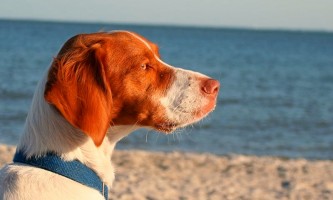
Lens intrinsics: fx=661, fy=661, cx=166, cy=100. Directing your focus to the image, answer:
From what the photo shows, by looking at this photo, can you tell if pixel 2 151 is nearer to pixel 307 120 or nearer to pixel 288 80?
pixel 307 120

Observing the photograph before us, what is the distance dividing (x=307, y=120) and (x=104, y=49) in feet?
54.4

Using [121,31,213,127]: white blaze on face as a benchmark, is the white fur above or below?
below

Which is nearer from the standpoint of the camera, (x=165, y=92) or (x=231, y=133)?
(x=165, y=92)

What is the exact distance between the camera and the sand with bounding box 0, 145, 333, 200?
936 centimetres

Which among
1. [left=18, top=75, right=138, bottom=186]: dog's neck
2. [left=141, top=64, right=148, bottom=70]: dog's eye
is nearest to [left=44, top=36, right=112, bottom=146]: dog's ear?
[left=18, top=75, right=138, bottom=186]: dog's neck

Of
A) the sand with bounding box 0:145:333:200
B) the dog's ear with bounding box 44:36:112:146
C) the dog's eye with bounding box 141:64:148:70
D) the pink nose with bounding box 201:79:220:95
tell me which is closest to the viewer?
the dog's ear with bounding box 44:36:112:146

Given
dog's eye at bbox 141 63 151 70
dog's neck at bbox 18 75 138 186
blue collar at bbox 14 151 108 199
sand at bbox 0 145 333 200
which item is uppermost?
dog's eye at bbox 141 63 151 70

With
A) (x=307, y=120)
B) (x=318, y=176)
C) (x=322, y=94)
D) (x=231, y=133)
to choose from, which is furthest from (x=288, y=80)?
(x=318, y=176)

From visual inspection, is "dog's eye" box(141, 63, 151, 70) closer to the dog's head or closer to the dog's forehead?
the dog's head

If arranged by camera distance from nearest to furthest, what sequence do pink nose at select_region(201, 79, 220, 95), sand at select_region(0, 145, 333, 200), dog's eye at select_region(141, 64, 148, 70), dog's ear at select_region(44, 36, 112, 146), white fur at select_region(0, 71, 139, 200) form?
dog's ear at select_region(44, 36, 112, 146) → white fur at select_region(0, 71, 139, 200) → dog's eye at select_region(141, 64, 148, 70) → pink nose at select_region(201, 79, 220, 95) → sand at select_region(0, 145, 333, 200)

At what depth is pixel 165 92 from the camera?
13.9ft

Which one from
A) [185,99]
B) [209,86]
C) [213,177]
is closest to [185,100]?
[185,99]

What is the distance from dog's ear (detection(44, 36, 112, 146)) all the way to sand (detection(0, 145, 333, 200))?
5.14 m

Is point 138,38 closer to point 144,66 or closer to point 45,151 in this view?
point 144,66
